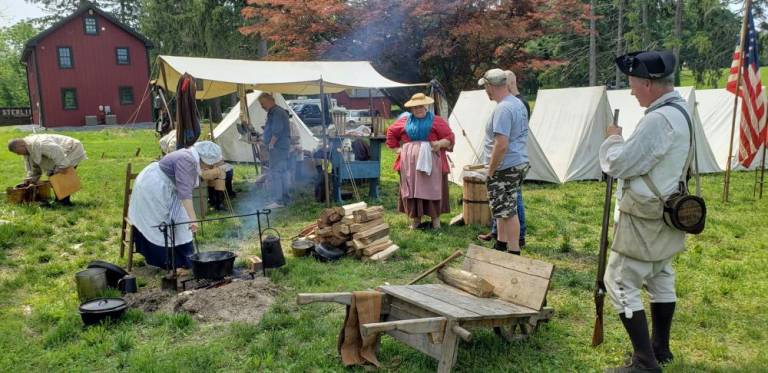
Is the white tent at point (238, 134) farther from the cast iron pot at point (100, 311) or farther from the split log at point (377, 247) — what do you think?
the cast iron pot at point (100, 311)

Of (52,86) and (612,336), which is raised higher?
(52,86)

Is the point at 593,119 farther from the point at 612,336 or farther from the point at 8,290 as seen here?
the point at 8,290

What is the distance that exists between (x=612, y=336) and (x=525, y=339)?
0.61 m

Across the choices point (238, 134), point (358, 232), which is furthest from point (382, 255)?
point (238, 134)

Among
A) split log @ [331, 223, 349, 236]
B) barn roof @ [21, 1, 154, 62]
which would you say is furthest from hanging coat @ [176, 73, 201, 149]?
barn roof @ [21, 1, 154, 62]

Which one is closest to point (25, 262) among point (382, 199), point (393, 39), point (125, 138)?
point (382, 199)

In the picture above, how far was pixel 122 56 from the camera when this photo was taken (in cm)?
2809

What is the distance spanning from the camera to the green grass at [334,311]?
3.40 metres

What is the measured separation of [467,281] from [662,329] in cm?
114

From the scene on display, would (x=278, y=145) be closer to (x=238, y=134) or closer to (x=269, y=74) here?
(x=269, y=74)

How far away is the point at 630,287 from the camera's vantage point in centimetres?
291

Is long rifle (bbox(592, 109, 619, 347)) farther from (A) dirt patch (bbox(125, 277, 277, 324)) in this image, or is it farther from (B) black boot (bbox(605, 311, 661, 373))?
(A) dirt patch (bbox(125, 277, 277, 324))

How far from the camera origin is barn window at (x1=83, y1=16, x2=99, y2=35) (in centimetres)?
2708

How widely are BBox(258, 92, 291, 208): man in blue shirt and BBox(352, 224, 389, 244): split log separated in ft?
10.3
